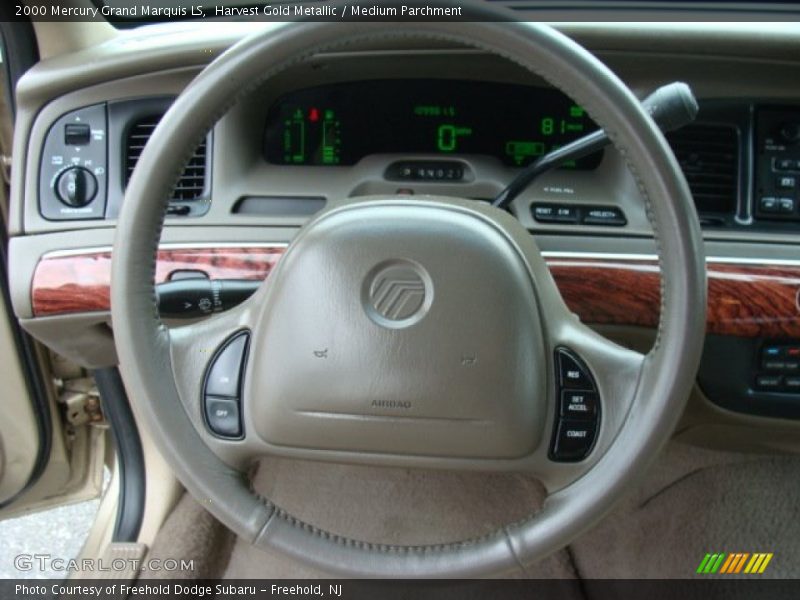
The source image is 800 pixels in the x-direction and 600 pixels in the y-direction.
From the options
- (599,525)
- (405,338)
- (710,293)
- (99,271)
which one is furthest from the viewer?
(599,525)

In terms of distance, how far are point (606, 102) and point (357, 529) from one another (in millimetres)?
1037

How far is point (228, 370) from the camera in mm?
840

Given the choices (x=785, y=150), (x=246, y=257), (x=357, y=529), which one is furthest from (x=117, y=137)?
(x=785, y=150)

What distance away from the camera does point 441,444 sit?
832 millimetres

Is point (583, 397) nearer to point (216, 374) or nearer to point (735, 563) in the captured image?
point (216, 374)

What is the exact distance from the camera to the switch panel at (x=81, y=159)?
1.17 metres

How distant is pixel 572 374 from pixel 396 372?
18 cm

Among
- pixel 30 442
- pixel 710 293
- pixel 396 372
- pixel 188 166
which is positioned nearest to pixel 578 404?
pixel 396 372

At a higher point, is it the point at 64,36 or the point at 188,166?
the point at 64,36

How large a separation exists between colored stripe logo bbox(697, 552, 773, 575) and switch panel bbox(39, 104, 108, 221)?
1153mm

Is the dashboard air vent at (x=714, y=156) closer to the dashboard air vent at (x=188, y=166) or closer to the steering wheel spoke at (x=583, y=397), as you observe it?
the steering wheel spoke at (x=583, y=397)

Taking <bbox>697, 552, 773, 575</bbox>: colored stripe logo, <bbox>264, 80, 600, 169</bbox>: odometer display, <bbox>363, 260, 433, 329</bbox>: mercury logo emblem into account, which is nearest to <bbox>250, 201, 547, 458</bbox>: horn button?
<bbox>363, 260, 433, 329</bbox>: mercury logo emblem

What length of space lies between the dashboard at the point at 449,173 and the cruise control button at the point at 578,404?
0.90 feet

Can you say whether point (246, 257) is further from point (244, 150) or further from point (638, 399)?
point (638, 399)
